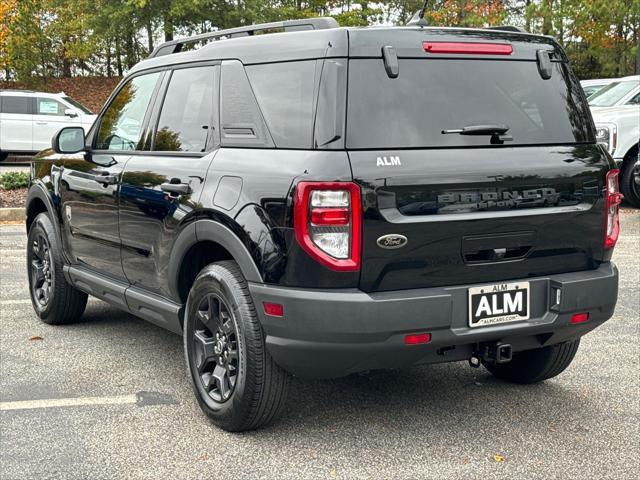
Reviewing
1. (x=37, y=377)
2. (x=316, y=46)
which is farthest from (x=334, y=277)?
(x=37, y=377)

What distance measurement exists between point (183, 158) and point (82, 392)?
1.40 m

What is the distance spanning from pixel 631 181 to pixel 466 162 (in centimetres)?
1010

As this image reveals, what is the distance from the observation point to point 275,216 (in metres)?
3.55

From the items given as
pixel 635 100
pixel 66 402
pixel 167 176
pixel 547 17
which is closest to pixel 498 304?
pixel 167 176

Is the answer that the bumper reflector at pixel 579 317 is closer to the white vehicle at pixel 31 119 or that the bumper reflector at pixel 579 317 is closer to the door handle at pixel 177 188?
the door handle at pixel 177 188

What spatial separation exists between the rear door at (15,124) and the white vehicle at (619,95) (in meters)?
13.4

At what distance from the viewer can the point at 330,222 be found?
3418 millimetres

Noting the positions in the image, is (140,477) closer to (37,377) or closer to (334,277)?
(334,277)

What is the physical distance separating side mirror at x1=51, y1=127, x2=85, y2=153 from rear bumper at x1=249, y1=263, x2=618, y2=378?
237cm

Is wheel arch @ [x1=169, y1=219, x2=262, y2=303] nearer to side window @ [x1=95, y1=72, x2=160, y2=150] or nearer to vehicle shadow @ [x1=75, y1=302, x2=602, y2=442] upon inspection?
vehicle shadow @ [x1=75, y1=302, x2=602, y2=442]

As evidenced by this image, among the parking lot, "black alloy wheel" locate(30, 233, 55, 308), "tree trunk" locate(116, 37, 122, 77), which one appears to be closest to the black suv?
the parking lot

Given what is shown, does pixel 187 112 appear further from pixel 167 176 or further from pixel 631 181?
pixel 631 181

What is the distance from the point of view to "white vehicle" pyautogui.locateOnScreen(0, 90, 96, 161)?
2061 centimetres

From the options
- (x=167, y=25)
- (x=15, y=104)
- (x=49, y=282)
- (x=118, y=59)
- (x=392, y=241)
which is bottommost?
(x=49, y=282)
